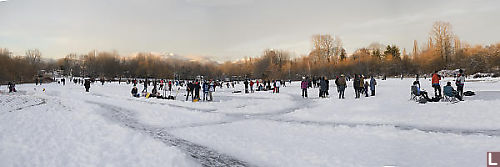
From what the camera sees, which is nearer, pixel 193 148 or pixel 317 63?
pixel 193 148

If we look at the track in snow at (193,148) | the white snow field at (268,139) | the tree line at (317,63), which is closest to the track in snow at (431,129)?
the white snow field at (268,139)

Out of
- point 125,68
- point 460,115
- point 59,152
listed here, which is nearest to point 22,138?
point 59,152

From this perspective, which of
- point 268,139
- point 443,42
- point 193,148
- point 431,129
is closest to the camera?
point 193,148

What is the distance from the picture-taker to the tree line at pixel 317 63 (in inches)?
2108

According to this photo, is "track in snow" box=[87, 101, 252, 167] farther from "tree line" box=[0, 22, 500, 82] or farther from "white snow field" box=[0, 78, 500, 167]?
"tree line" box=[0, 22, 500, 82]

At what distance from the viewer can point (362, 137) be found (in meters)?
7.09

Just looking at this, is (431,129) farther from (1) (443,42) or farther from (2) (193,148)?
(1) (443,42)

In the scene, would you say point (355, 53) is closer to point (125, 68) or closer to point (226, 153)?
point (125, 68)

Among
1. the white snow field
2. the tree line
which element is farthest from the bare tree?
the white snow field

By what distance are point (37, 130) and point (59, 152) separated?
306 centimetres

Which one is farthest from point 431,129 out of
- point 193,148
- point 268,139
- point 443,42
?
point 443,42

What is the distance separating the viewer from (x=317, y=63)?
3024 inches

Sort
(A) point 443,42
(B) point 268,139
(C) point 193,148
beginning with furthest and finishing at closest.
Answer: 1. (A) point 443,42
2. (B) point 268,139
3. (C) point 193,148

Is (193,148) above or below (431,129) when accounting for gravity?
below
